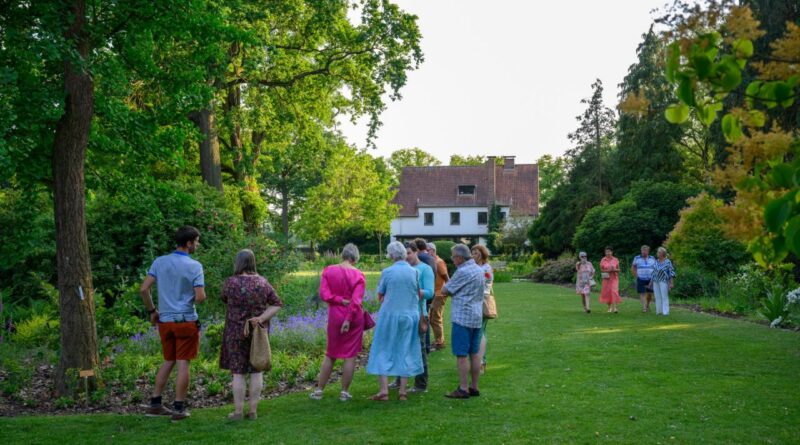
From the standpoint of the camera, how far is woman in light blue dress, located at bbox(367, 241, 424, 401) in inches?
336

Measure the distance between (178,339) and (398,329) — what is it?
2508 mm

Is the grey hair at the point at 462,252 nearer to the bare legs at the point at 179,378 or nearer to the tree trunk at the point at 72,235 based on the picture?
the bare legs at the point at 179,378

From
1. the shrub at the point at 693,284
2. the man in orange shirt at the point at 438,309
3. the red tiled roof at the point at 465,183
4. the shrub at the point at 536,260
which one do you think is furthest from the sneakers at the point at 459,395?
the red tiled roof at the point at 465,183

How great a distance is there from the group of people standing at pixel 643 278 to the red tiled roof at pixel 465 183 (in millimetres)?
52466

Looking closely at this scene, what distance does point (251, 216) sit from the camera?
2541cm

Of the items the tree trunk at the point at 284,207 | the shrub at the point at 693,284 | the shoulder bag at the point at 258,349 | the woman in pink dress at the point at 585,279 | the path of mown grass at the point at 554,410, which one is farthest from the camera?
the tree trunk at the point at 284,207

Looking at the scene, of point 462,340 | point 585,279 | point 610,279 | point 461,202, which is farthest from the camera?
point 461,202

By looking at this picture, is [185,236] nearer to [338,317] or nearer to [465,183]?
[338,317]

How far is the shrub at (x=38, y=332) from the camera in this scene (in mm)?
11187

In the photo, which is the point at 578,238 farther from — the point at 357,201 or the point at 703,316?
the point at 357,201

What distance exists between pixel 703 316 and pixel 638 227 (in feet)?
45.6

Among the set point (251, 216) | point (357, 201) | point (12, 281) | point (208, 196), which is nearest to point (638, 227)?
point (251, 216)

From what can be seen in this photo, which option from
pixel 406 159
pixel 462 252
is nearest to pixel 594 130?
pixel 462 252

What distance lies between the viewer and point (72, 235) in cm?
869
